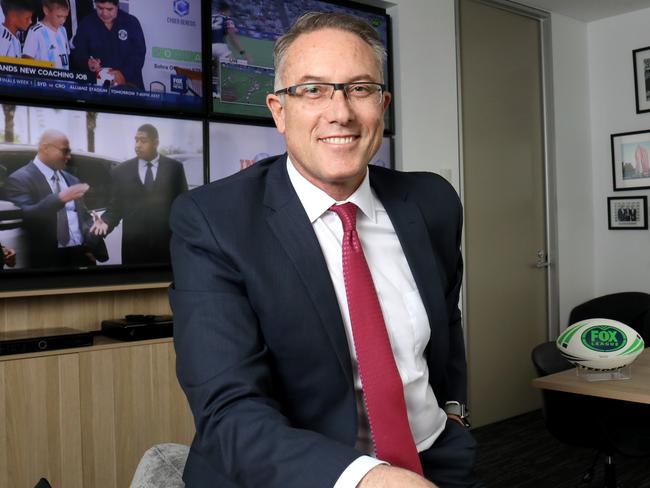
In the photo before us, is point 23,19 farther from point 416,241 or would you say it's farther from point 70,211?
point 416,241

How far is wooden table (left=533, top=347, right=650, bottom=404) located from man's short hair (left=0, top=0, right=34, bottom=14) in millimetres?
2720

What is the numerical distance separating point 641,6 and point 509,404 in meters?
3.44

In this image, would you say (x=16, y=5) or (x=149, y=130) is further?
(x=149, y=130)

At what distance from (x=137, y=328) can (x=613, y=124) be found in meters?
4.59

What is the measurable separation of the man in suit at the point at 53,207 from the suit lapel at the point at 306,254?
2.03 meters

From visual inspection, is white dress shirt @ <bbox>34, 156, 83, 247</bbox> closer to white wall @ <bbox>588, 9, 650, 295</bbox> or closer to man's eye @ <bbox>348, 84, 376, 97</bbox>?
man's eye @ <bbox>348, 84, 376, 97</bbox>

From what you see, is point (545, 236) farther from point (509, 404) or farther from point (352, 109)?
point (352, 109)

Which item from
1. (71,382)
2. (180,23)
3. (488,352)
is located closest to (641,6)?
(488,352)

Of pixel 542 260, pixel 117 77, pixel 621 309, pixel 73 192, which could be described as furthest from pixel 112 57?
pixel 621 309

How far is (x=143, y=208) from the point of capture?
3.46m

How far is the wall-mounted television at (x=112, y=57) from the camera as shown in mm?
3113

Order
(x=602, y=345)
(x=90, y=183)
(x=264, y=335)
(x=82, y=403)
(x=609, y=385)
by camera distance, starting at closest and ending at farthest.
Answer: (x=264, y=335) < (x=609, y=385) < (x=602, y=345) < (x=82, y=403) < (x=90, y=183)

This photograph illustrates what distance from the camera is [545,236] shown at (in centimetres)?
575

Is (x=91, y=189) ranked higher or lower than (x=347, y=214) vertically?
higher
